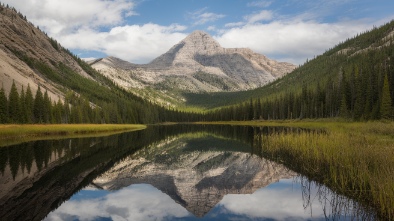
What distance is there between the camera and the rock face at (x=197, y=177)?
751 inches

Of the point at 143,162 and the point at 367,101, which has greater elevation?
the point at 367,101

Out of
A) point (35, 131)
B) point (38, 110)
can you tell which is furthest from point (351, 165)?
point (38, 110)

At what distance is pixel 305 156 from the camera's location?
92.4 feet

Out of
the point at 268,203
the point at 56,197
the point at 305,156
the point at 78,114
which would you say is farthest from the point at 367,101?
the point at 78,114

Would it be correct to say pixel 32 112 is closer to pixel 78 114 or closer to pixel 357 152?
pixel 78 114

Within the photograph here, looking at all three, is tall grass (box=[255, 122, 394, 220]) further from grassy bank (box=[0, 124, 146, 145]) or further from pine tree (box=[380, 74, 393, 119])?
grassy bank (box=[0, 124, 146, 145])

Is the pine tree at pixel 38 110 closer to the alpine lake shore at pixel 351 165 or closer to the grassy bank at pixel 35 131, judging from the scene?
the grassy bank at pixel 35 131

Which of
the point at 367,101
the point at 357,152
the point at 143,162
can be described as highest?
the point at 367,101

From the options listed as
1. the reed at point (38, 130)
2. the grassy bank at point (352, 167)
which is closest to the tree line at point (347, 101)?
the grassy bank at point (352, 167)

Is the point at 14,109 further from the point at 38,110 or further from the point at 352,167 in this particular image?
the point at 352,167

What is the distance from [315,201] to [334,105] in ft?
345

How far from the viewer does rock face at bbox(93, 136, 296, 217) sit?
1907 cm

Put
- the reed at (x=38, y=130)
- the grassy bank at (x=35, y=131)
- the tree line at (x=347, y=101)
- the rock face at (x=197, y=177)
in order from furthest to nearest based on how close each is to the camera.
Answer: the tree line at (x=347, y=101) → the reed at (x=38, y=130) → the grassy bank at (x=35, y=131) → the rock face at (x=197, y=177)

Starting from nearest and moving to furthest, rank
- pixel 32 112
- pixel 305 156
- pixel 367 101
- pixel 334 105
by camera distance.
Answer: pixel 305 156 < pixel 367 101 < pixel 32 112 < pixel 334 105
